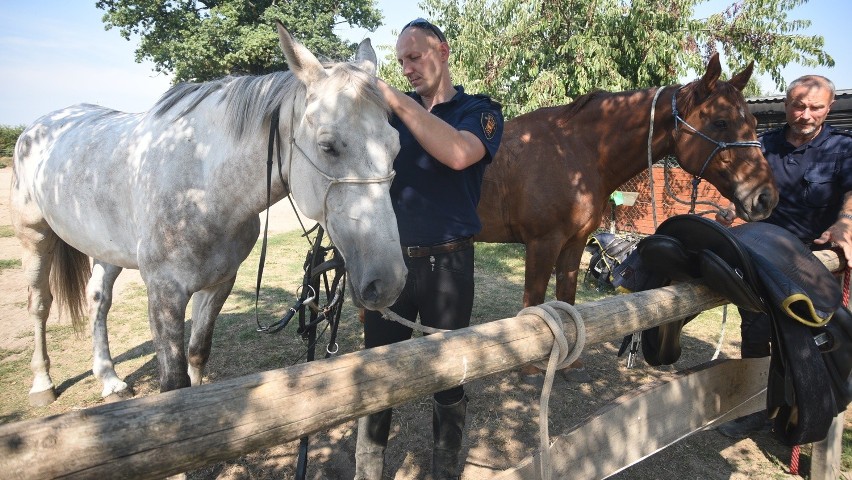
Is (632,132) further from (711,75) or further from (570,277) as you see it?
(570,277)

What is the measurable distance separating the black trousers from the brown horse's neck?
2076mm

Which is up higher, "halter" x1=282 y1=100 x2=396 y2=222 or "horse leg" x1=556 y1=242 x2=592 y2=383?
"halter" x1=282 y1=100 x2=396 y2=222

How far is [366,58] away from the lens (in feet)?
6.47

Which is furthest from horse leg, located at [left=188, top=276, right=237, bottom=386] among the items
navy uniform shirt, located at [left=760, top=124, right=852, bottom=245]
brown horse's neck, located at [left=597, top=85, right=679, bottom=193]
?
navy uniform shirt, located at [left=760, top=124, right=852, bottom=245]

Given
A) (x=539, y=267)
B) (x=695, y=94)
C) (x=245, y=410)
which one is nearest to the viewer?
(x=245, y=410)

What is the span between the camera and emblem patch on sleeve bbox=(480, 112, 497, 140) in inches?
71.9

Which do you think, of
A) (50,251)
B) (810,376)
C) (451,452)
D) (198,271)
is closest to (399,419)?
(451,452)

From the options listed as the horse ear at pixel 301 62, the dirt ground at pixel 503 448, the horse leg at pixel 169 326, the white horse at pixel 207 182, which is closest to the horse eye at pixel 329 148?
the white horse at pixel 207 182

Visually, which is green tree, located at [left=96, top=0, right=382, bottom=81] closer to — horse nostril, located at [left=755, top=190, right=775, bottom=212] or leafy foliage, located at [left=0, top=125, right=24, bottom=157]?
leafy foliage, located at [left=0, top=125, right=24, bottom=157]

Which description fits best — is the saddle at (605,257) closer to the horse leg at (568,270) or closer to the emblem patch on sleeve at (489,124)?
the horse leg at (568,270)

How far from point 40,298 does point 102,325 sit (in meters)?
0.54

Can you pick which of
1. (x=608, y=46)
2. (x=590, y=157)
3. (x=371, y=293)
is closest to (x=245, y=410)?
(x=371, y=293)

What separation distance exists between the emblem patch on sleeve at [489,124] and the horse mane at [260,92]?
0.42 meters

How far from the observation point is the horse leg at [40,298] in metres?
3.40
